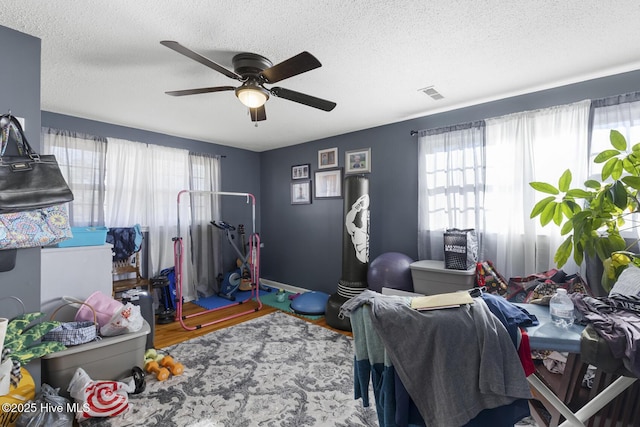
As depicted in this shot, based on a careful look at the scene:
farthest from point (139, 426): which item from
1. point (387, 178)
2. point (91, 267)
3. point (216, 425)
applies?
point (387, 178)

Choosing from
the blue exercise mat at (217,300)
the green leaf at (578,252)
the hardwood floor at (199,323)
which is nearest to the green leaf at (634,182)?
the green leaf at (578,252)

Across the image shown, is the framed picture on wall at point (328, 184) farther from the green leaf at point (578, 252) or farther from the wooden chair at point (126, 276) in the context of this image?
the green leaf at point (578, 252)

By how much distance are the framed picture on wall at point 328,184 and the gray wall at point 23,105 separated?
3061 millimetres

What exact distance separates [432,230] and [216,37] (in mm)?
2680

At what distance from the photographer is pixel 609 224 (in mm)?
1825

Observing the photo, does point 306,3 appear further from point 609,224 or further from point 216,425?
point 216,425

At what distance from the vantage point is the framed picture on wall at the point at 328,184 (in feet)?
13.4

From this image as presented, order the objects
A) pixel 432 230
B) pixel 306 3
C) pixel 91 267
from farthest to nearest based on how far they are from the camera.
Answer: pixel 432 230 → pixel 91 267 → pixel 306 3

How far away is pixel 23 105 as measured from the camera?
5.55ft

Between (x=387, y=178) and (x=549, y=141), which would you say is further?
(x=387, y=178)

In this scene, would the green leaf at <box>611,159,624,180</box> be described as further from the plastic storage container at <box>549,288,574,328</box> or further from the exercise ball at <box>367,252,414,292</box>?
the exercise ball at <box>367,252,414,292</box>

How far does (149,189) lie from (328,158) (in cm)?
248

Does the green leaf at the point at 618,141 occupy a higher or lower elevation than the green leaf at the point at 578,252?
higher

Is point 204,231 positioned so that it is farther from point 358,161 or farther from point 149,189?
point 358,161
